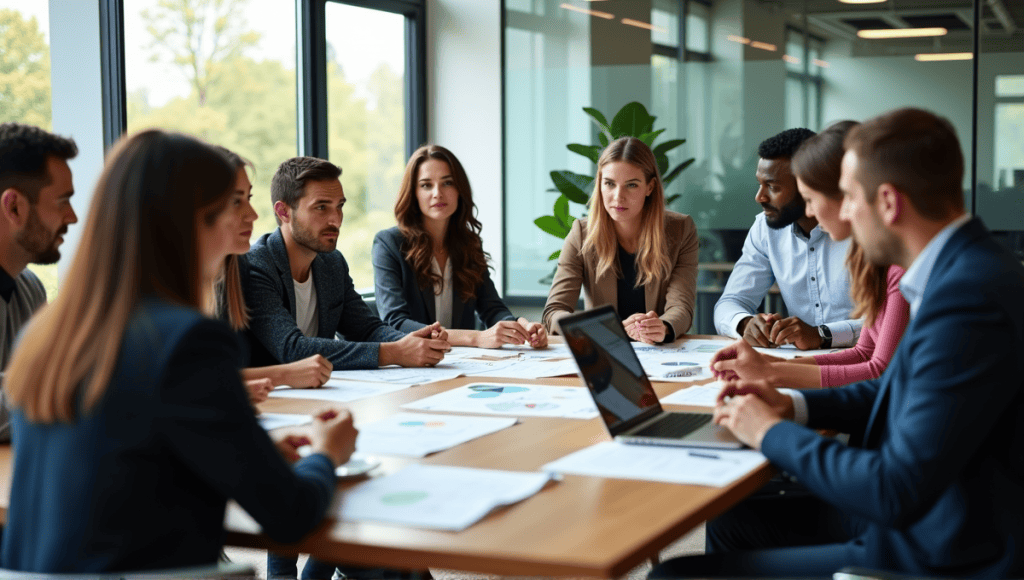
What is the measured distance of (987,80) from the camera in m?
5.51

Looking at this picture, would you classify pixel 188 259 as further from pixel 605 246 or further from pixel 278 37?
pixel 278 37

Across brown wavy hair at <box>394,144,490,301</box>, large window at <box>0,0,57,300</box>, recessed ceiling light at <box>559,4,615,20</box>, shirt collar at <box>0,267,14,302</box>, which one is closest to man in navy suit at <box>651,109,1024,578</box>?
shirt collar at <box>0,267,14,302</box>

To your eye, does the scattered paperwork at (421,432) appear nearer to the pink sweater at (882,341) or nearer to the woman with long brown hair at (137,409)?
the woman with long brown hair at (137,409)

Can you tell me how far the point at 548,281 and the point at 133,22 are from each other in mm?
3069

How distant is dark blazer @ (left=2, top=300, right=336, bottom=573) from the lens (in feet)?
4.09

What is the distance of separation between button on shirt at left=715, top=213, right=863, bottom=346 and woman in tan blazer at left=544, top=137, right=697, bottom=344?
0.22 m

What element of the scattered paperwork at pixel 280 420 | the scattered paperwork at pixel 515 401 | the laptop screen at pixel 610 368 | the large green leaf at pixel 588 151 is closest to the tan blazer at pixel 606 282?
the scattered paperwork at pixel 515 401

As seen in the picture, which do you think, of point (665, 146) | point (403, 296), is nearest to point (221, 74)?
point (403, 296)

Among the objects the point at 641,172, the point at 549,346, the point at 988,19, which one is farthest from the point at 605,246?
the point at 988,19

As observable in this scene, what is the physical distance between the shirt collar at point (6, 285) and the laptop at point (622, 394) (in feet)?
Result: 4.10

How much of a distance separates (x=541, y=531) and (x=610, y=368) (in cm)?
70

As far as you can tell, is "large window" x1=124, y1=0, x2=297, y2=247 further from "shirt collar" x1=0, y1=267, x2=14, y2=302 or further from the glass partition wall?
"shirt collar" x1=0, y1=267, x2=14, y2=302

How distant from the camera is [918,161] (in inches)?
61.1

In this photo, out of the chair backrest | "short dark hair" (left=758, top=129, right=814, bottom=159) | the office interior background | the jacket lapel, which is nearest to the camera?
the chair backrest
